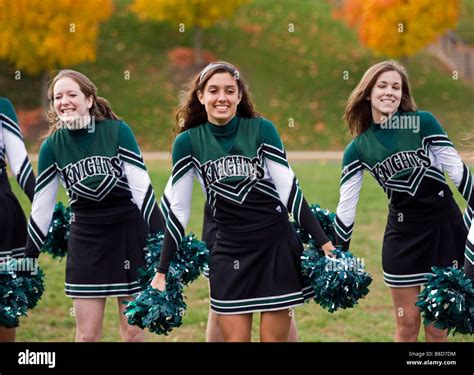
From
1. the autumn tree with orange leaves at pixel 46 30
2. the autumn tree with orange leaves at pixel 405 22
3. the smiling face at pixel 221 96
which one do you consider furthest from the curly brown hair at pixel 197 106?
the autumn tree with orange leaves at pixel 405 22

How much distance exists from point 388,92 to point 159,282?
5.43 feet

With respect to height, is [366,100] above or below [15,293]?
above

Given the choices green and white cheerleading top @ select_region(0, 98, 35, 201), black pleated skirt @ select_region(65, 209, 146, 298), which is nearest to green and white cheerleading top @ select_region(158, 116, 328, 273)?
black pleated skirt @ select_region(65, 209, 146, 298)

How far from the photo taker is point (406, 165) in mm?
4508

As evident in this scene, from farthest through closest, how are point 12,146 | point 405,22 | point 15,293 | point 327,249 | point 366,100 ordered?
point 405,22
point 12,146
point 366,100
point 15,293
point 327,249

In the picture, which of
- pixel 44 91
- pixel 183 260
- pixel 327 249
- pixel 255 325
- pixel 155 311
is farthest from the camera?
pixel 44 91

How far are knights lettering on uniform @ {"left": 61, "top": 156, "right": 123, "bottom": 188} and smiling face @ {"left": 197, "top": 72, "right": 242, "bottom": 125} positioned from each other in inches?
30.0

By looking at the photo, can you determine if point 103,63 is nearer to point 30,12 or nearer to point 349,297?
point 30,12

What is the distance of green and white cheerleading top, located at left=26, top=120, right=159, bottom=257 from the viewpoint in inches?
179

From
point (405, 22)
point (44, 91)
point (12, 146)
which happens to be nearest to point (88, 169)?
Answer: point (12, 146)

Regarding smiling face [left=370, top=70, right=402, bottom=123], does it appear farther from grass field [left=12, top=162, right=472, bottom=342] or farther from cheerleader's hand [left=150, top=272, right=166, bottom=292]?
grass field [left=12, top=162, right=472, bottom=342]

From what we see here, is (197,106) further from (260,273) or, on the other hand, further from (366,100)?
(366,100)

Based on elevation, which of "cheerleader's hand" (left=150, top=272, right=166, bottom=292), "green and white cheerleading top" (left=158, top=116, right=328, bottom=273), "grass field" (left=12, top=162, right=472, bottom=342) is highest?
"green and white cheerleading top" (left=158, top=116, right=328, bottom=273)

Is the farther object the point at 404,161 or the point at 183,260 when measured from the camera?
the point at 404,161
